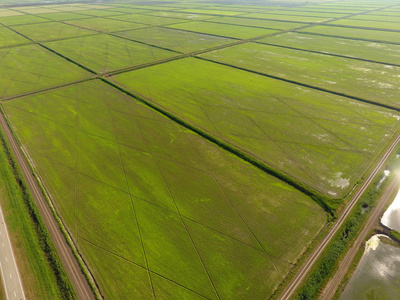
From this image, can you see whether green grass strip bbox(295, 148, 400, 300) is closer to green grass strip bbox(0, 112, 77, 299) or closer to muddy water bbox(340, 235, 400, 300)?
muddy water bbox(340, 235, 400, 300)

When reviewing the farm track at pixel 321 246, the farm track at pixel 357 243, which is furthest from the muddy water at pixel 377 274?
the farm track at pixel 321 246

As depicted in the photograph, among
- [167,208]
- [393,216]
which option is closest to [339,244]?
[393,216]

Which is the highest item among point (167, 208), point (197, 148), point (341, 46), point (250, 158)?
point (341, 46)

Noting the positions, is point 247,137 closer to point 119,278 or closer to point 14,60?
point 119,278

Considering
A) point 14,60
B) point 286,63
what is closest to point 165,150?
point 286,63

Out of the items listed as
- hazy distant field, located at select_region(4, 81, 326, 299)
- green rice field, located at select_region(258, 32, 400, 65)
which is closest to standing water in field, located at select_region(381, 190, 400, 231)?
hazy distant field, located at select_region(4, 81, 326, 299)

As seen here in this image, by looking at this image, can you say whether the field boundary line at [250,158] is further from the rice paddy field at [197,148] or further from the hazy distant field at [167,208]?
the hazy distant field at [167,208]

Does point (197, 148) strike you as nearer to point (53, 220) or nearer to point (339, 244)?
point (53, 220)
